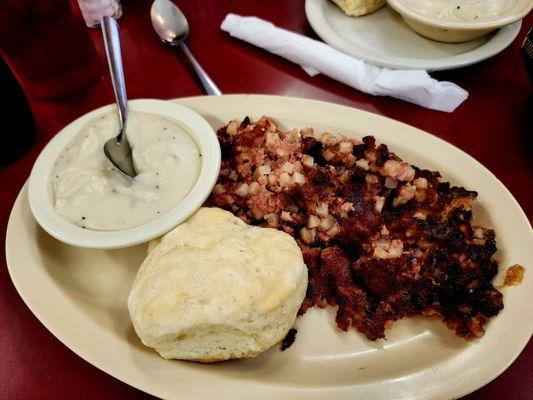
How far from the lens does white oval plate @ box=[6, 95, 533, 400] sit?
1041 mm

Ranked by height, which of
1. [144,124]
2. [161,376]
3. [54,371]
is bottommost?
[54,371]

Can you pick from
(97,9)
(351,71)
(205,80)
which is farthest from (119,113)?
(97,9)

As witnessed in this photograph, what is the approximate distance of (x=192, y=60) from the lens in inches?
84.2

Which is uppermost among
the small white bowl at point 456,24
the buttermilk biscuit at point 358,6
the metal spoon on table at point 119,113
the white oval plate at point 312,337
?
the small white bowl at point 456,24

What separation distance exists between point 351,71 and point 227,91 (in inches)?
24.0

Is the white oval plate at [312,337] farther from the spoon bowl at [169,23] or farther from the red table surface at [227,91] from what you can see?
the spoon bowl at [169,23]

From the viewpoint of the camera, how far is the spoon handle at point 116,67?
148 cm

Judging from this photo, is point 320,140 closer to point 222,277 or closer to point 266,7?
point 222,277

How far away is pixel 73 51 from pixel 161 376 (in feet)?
5.06

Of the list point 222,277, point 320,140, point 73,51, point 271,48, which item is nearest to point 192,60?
point 271,48

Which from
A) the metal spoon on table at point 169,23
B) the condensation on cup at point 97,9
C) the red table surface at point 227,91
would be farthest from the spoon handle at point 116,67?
the condensation on cup at point 97,9

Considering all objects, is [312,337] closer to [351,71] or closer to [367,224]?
[367,224]

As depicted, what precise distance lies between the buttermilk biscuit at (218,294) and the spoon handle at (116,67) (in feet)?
1.83

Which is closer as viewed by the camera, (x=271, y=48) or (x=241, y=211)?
(x=241, y=211)
